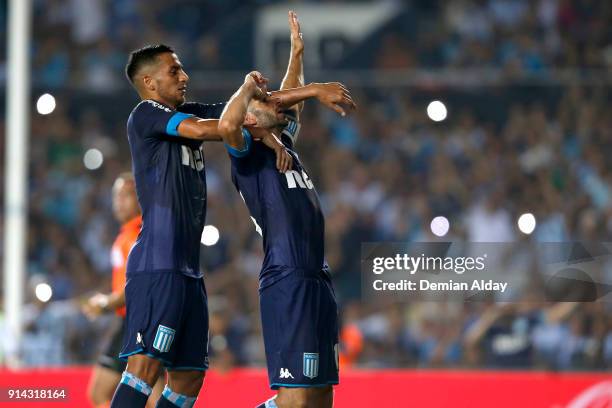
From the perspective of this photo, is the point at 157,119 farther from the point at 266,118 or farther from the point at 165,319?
the point at 165,319

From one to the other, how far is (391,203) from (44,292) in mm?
3165

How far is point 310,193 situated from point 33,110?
5.90 m

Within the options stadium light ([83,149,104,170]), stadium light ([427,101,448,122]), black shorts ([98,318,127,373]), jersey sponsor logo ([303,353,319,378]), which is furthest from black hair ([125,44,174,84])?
stadium light ([83,149,104,170])

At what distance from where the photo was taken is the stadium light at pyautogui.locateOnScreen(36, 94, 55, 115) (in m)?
9.92

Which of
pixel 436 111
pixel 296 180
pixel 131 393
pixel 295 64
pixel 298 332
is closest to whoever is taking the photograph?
pixel 131 393

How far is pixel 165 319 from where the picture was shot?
568 centimetres

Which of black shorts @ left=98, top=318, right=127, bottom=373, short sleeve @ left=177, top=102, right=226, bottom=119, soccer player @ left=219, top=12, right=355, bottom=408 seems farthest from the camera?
black shorts @ left=98, top=318, right=127, bottom=373

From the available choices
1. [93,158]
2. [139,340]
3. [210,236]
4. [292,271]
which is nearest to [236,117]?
[292,271]

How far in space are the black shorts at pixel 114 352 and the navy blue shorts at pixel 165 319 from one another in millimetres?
1772

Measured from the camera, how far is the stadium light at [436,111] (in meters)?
10.9

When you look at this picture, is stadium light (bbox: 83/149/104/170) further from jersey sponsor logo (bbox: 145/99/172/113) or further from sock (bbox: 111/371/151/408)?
sock (bbox: 111/371/151/408)

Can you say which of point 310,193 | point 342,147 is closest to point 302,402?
point 310,193

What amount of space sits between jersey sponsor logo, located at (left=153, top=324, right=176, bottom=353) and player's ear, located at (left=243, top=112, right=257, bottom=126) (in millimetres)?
1086

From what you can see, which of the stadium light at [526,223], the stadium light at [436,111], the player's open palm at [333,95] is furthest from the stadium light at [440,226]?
the player's open palm at [333,95]
